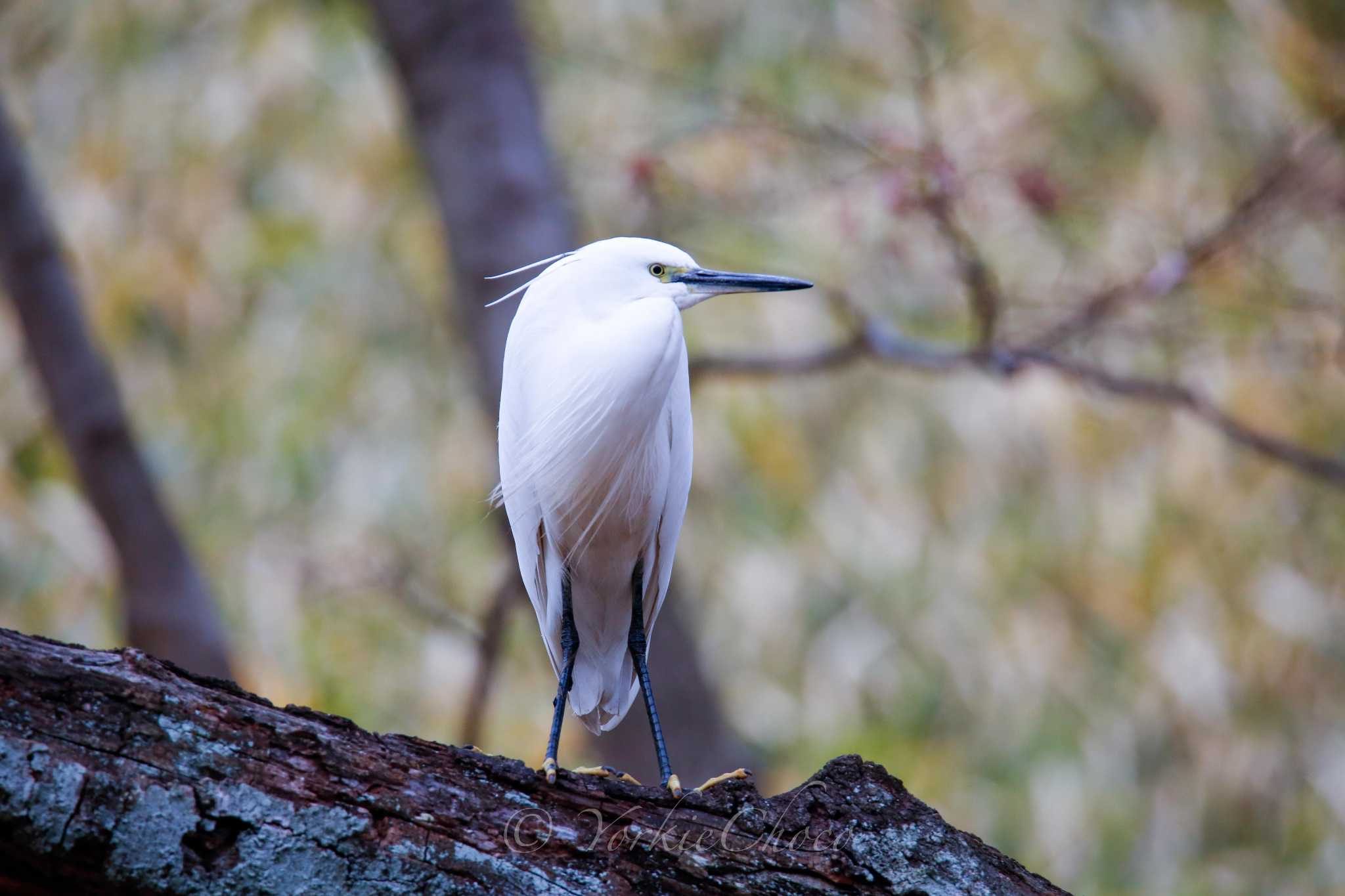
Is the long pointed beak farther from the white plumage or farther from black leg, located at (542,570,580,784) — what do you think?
black leg, located at (542,570,580,784)

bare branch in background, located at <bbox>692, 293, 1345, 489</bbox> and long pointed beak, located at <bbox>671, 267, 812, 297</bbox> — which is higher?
bare branch in background, located at <bbox>692, 293, 1345, 489</bbox>

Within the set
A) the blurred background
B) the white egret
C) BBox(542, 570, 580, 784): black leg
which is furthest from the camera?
the blurred background

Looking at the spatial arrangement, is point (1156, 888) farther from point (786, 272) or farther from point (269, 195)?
point (269, 195)

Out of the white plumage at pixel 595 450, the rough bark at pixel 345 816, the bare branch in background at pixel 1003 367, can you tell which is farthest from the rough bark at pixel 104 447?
the rough bark at pixel 345 816

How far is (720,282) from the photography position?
1.66m

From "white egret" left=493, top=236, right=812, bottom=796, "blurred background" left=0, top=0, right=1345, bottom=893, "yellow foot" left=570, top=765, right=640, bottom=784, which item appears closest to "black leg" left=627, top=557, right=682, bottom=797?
"white egret" left=493, top=236, right=812, bottom=796

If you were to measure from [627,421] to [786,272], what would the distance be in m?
3.35

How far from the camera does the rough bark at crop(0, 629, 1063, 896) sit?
1.00 meters

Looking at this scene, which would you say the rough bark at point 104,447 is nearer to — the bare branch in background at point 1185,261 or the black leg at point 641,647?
the black leg at point 641,647

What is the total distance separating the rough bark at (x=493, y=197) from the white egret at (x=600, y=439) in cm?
99

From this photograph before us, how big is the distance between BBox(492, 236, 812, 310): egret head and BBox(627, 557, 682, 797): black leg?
42 centimetres

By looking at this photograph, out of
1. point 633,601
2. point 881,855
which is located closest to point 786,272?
point 633,601

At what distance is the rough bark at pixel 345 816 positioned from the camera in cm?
100

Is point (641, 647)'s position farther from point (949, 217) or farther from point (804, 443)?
point (804, 443)
